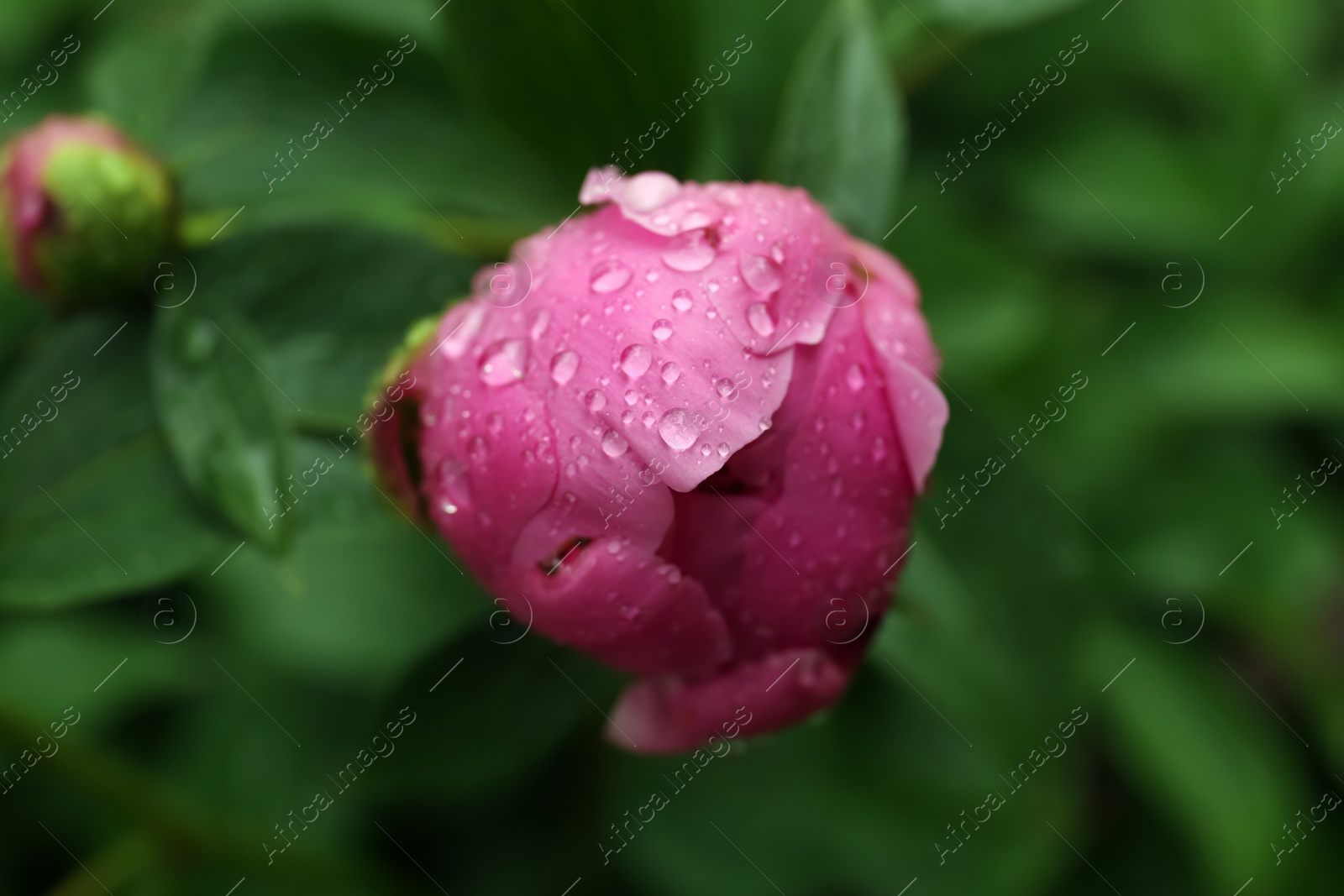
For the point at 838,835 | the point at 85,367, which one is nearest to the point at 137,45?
the point at 85,367
